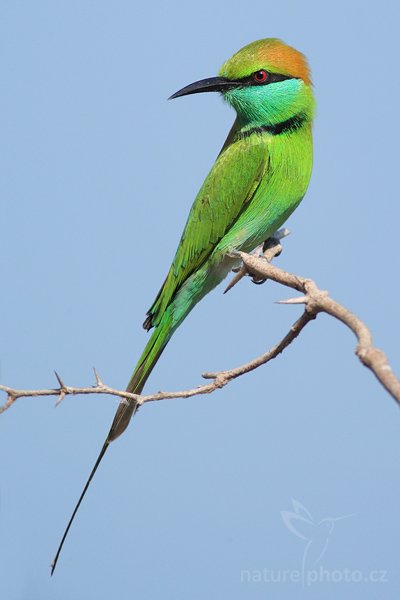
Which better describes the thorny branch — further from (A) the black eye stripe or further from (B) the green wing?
(A) the black eye stripe

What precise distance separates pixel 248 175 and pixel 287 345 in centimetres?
146

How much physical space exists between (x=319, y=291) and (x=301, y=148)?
1.70m

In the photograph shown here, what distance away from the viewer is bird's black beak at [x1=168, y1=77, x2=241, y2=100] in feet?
12.2

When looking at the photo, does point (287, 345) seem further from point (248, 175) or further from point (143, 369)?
point (248, 175)

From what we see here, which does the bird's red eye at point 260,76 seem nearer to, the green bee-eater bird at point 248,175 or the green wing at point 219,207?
the green bee-eater bird at point 248,175

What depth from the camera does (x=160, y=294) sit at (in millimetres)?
3686

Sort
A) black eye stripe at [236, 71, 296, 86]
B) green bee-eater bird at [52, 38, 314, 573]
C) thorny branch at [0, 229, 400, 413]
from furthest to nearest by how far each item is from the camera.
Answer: black eye stripe at [236, 71, 296, 86], green bee-eater bird at [52, 38, 314, 573], thorny branch at [0, 229, 400, 413]

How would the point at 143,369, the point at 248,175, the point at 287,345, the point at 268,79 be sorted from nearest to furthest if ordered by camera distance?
the point at 287,345 < the point at 143,369 < the point at 248,175 < the point at 268,79

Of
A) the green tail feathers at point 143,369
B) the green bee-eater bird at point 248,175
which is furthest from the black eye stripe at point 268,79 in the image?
the green tail feathers at point 143,369

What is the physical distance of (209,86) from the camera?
3.73 m

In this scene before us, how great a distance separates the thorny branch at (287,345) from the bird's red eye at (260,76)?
1194mm

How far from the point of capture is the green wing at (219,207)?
3.57m

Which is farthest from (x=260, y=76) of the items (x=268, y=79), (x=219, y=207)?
(x=219, y=207)

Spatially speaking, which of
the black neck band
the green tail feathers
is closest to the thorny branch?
the green tail feathers
